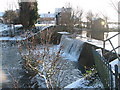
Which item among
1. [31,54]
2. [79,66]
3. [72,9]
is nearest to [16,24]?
[72,9]

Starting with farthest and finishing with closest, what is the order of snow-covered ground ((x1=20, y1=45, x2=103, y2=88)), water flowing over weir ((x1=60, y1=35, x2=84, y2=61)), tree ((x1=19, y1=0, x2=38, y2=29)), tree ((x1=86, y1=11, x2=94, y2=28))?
tree ((x1=86, y1=11, x2=94, y2=28)), tree ((x1=19, y1=0, x2=38, y2=29)), water flowing over weir ((x1=60, y1=35, x2=84, y2=61)), snow-covered ground ((x1=20, y1=45, x2=103, y2=88))

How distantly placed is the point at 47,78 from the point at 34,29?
24.4m

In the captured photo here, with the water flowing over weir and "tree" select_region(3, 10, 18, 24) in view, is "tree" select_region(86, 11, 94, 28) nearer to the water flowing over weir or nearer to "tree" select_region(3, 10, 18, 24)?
"tree" select_region(3, 10, 18, 24)

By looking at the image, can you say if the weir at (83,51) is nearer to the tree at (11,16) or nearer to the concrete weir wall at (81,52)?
the concrete weir wall at (81,52)

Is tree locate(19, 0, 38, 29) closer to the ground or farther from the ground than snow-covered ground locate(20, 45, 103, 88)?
farther from the ground

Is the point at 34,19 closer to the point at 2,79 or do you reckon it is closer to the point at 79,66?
the point at 79,66

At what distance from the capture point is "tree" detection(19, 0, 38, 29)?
2884cm

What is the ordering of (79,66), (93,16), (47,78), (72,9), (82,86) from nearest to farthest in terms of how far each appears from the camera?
(47,78) < (82,86) < (79,66) < (72,9) < (93,16)

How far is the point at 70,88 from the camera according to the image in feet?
20.1

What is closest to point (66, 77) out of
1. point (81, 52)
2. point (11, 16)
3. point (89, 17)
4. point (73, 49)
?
point (81, 52)

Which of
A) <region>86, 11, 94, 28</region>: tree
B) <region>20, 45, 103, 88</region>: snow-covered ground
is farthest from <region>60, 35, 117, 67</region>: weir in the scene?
<region>86, 11, 94, 28</region>: tree

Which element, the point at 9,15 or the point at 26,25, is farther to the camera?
the point at 9,15

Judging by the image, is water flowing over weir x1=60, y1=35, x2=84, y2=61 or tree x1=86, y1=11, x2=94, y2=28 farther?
tree x1=86, y1=11, x2=94, y2=28

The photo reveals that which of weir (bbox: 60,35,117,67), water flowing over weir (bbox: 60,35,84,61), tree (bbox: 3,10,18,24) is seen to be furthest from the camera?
tree (bbox: 3,10,18,24)
